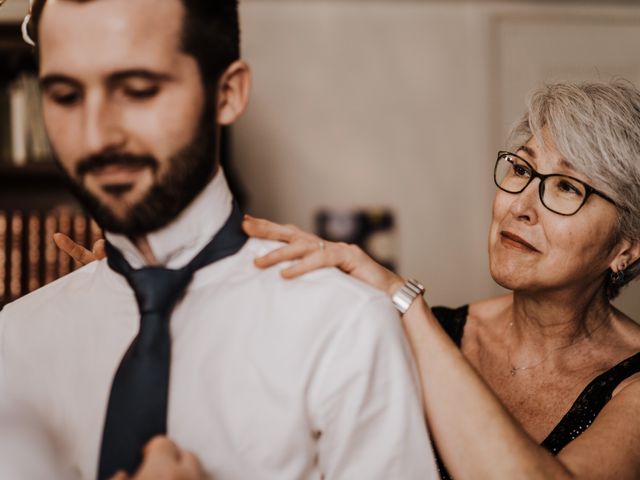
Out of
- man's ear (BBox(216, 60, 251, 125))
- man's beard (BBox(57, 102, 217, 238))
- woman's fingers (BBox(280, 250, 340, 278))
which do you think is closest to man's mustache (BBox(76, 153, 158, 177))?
man's beard (BBox(57, 102, 217, 238))

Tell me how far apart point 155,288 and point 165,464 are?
0.68 feet

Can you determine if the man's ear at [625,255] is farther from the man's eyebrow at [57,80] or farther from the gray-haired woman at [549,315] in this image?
the man's eyebrow at [57,80]

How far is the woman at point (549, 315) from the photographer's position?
1058 millimetres

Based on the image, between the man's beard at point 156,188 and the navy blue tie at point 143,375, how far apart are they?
65 mm

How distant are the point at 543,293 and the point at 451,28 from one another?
87.3 inches

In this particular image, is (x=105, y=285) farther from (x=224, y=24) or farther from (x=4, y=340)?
(x=224, y=24)

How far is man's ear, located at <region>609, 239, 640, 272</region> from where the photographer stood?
4.77ft

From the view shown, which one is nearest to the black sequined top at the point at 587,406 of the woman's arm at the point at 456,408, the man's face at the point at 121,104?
the woman's arm at the point at 456,408

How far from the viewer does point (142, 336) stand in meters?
0.82

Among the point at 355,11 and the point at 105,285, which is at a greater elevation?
the point at 355,11

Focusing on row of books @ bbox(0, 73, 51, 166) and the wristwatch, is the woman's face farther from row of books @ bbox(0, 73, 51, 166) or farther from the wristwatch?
row of books @ bbox(0, 73, 51, 166)

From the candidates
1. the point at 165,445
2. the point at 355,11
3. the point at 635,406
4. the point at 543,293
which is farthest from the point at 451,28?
the point at 165,445

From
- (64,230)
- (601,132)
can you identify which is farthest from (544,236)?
(64,230)

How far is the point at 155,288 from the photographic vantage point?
83 centimetres
